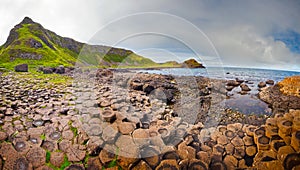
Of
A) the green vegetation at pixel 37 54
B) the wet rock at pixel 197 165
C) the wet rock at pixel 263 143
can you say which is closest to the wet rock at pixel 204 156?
the wet rock at pixel 197 165

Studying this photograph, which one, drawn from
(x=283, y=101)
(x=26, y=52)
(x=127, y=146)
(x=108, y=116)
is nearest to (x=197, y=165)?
(x=127, y=146)

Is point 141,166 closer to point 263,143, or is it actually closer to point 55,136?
point 55,136

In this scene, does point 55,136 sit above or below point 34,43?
below

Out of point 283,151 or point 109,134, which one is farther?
point 109,134

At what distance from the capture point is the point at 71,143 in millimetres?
4566

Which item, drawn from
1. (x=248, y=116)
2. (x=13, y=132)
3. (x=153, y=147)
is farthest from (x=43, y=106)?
(x=248, y=116)

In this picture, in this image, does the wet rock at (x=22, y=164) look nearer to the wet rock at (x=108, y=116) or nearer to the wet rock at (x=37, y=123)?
the wet rock at (x=37, y=123)

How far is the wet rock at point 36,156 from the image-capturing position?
Answer: 385 cm

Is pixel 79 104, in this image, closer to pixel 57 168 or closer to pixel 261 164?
pixel 57 168

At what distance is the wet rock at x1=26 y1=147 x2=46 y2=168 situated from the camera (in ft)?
12.6

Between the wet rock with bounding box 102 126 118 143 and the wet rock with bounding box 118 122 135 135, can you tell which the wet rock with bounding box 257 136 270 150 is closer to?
the wet rock with bounding box 118 122 135 135

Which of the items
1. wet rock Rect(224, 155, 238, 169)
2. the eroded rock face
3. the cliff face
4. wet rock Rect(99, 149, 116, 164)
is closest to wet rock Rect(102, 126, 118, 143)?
wet rock Rect(99, 149, 116, 164)

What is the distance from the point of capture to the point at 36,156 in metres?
3.96

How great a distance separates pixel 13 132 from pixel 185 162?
442cm
